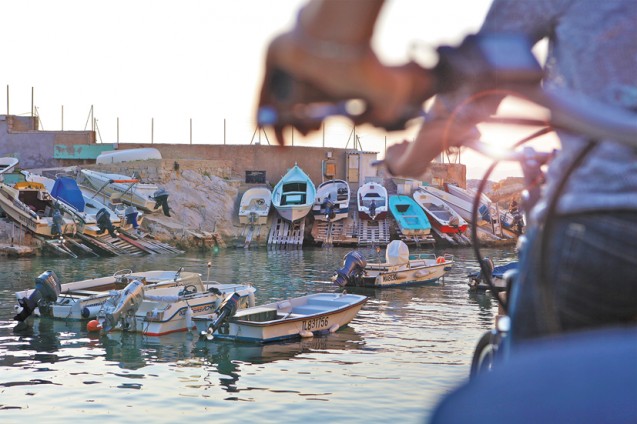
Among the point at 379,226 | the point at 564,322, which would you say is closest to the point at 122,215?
the point at 379,226

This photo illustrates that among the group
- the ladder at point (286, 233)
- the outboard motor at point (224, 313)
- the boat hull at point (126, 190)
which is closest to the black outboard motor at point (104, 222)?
the boat hull at point (126, 190)

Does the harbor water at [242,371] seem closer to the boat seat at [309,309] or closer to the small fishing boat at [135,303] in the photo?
the small fishing boat at [135,303]

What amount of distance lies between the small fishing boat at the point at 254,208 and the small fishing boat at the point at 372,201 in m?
5.68

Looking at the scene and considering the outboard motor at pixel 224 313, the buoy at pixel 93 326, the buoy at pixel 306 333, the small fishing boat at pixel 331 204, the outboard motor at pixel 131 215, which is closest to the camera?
the outboard motor at pixel 224 313

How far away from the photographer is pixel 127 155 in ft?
202

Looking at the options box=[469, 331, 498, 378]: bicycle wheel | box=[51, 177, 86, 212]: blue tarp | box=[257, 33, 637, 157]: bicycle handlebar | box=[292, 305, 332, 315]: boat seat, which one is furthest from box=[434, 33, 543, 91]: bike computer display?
box=[51, 177, 86, 212]: blue tarp

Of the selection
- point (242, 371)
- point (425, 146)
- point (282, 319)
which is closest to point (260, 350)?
point (282, 319)

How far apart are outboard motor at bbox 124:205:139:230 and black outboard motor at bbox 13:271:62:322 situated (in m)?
24.6

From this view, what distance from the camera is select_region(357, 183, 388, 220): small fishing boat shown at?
57.1m

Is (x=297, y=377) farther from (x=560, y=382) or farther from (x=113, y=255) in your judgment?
(x=113, y=255)

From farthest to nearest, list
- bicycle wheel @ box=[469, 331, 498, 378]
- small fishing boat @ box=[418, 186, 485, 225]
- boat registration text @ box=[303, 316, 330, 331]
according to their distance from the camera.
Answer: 1. small fishing boat @ box=[418, 186, 485, 225]
2. boat registration text @ box=[303, 316, 330, 331]
3. bicycle wheel @ box=[469, 331, 498, 378]

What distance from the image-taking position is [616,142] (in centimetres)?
146

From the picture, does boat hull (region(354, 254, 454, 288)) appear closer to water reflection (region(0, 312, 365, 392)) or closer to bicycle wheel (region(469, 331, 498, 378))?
water reflection (region(0, 312, 365, 392))

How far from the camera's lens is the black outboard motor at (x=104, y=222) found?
47.8 m
